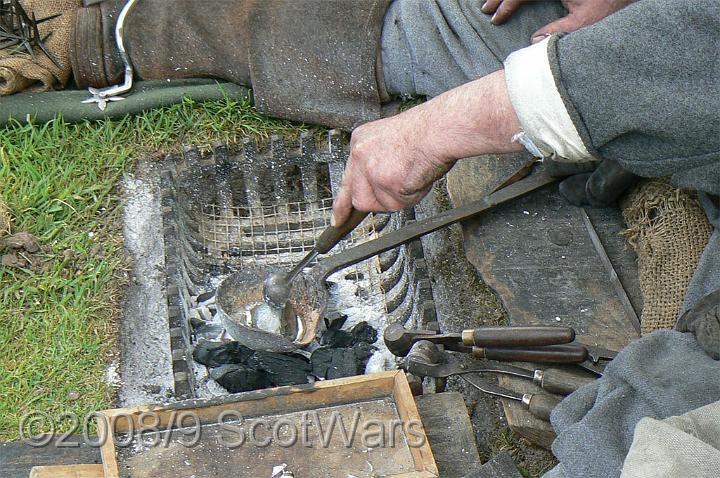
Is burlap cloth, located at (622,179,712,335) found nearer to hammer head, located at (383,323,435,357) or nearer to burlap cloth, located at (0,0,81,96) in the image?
hammer head, located at (383,323,435,357)

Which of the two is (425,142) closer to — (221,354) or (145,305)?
(221,354)

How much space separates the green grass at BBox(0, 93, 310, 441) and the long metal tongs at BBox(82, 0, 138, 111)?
10 centimetres

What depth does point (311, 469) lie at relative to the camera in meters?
2.06

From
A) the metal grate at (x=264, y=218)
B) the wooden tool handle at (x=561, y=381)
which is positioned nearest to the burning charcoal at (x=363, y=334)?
the metal grate at (x=264, y=218)

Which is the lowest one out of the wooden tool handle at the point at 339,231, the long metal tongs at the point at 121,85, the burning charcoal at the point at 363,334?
the burning charcoal at the point at 363,334

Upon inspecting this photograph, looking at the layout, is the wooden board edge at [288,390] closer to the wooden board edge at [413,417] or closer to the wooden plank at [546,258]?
the wooden board edge at [413,417]

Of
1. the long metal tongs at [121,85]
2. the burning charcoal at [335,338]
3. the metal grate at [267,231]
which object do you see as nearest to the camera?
Result: the burning charcoal at [335,338]

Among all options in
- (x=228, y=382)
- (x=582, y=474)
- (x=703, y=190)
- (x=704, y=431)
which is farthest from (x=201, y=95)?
(x=704, y=431)

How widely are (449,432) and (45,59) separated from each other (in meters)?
2.04

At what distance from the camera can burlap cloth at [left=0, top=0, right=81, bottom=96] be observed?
311 centimetres

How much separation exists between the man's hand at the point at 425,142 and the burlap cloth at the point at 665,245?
0.64 metres

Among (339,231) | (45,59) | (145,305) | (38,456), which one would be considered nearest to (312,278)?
(339,231)

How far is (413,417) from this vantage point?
209 centimetres

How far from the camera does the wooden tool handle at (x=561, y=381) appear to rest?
2084 mm
